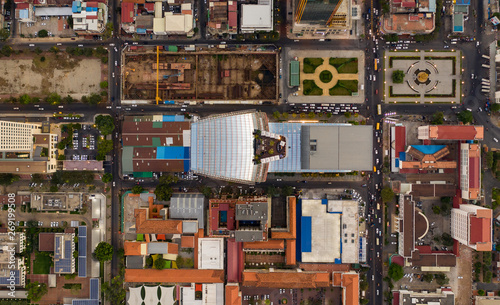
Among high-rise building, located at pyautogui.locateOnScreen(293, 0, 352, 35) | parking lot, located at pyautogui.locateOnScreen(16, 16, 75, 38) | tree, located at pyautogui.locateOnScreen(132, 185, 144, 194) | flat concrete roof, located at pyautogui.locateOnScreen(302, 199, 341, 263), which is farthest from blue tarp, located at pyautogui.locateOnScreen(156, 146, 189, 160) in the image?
high-rise building, located at pyautogui.locateOnScreen(293, 0, 352, 35)

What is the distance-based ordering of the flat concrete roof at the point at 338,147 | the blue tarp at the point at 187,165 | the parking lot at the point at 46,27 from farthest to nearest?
the parking lot at the point at 46,27 → the blue tarp at the point at 187,165 → the flat concrete roof at the point at 338,147

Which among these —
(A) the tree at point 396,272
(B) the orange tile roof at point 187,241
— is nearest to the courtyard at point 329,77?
(A) the tree at point 396,272

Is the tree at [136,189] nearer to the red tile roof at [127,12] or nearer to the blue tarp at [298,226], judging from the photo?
the blue tarp at [298,226]

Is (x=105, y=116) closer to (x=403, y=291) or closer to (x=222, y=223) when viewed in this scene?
(x=222, y=223)

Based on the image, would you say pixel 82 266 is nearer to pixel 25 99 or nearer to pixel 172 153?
pixel 172 153

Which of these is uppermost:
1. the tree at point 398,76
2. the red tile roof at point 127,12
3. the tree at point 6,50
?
the red tile roof at point 127,12

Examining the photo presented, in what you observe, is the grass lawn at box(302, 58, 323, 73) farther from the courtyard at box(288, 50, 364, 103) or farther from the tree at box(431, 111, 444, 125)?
the tree at box(431, 111, 444, 125)
